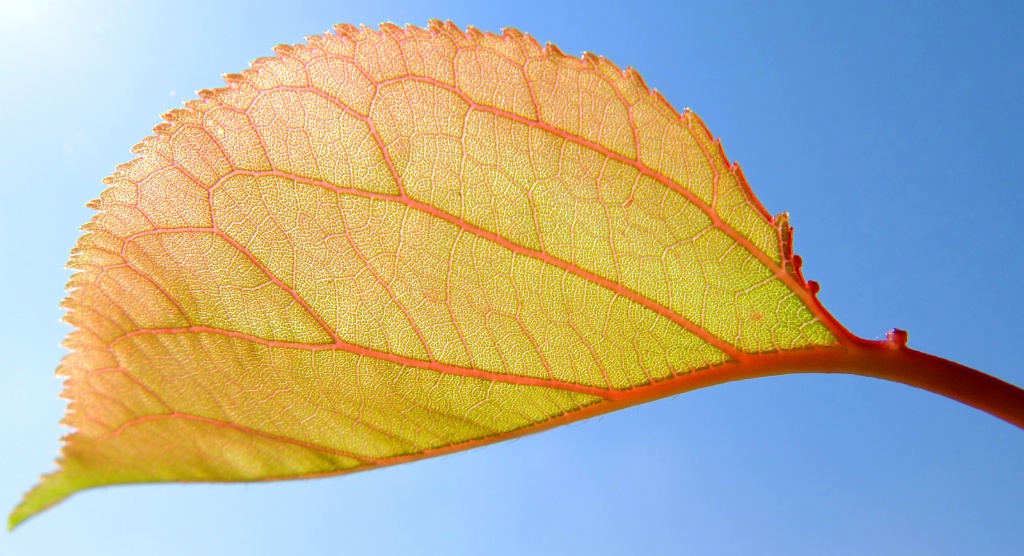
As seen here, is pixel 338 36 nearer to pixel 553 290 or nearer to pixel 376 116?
pixel 376 116

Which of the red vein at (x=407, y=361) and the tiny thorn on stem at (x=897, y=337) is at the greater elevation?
the tiny thorn on stem at (x=897, y=337)

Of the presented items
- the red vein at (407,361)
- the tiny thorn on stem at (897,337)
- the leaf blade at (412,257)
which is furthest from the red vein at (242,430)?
the tiny thorn on stem at (897,337)

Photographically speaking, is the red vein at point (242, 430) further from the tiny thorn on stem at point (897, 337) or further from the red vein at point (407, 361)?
the tiny thorn on stem at point (897, 337)

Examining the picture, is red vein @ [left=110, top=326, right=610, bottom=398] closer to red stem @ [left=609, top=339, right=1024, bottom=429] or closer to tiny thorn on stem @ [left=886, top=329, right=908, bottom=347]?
red stem @ [left=609, top=339, right=1024, bottom=429]

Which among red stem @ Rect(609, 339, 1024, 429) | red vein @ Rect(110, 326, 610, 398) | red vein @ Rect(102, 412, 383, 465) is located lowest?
red vein @ Rect(102, 412, 383, 465)

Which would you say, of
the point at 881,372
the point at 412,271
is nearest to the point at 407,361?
the point at 412,271

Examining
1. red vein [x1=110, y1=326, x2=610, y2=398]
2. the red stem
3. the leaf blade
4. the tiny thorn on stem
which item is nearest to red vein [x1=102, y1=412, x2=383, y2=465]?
the leaf blade

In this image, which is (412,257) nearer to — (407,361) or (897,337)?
(407,361)

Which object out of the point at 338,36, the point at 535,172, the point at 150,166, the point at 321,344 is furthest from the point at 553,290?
the point at 150,166
